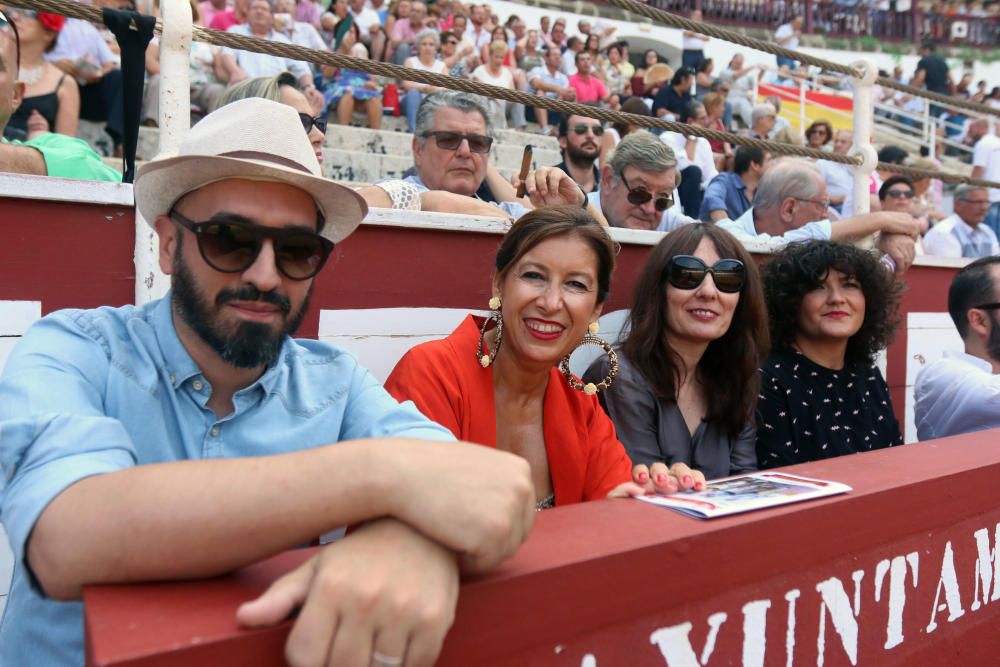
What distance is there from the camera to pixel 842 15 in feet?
93.5

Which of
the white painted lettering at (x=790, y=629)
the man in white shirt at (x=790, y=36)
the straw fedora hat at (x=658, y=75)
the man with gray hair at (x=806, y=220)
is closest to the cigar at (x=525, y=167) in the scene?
the man with gray hair at (x=806, y=220)

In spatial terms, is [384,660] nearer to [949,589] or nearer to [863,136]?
[949,589]

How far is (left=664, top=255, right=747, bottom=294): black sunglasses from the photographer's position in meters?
3.04

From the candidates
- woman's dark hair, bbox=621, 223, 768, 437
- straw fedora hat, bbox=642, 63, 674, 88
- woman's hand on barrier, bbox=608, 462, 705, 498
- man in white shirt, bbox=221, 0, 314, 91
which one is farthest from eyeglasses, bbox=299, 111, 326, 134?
straw fedora hat, bbox=642, 63, 674, 88

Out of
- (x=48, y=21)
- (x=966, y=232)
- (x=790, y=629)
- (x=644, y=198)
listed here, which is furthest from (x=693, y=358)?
(x=966, y=232)

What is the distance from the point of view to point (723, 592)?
4.79 ft

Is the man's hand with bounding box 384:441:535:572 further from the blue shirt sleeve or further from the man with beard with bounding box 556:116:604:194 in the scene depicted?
the man with beard with bounding box 556:116:604:194

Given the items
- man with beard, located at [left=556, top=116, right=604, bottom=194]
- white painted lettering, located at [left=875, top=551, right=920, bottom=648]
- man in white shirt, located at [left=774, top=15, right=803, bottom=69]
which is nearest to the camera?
white painted lettering, located at [left=875, top=551, right=920, bottom=648]

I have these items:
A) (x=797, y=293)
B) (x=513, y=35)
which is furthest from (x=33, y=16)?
(x=513, y=35)

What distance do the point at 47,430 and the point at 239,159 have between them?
0.60 meters

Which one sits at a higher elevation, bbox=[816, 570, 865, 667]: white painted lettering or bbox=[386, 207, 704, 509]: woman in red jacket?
bbox=[386, 207, 704, 509]: woman in red jacket

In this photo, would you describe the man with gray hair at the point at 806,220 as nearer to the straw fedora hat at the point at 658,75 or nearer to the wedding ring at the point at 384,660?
the wedding ring at the point at 384,660

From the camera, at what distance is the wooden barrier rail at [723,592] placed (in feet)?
3.28

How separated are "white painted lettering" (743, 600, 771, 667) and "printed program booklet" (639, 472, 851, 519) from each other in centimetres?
17
